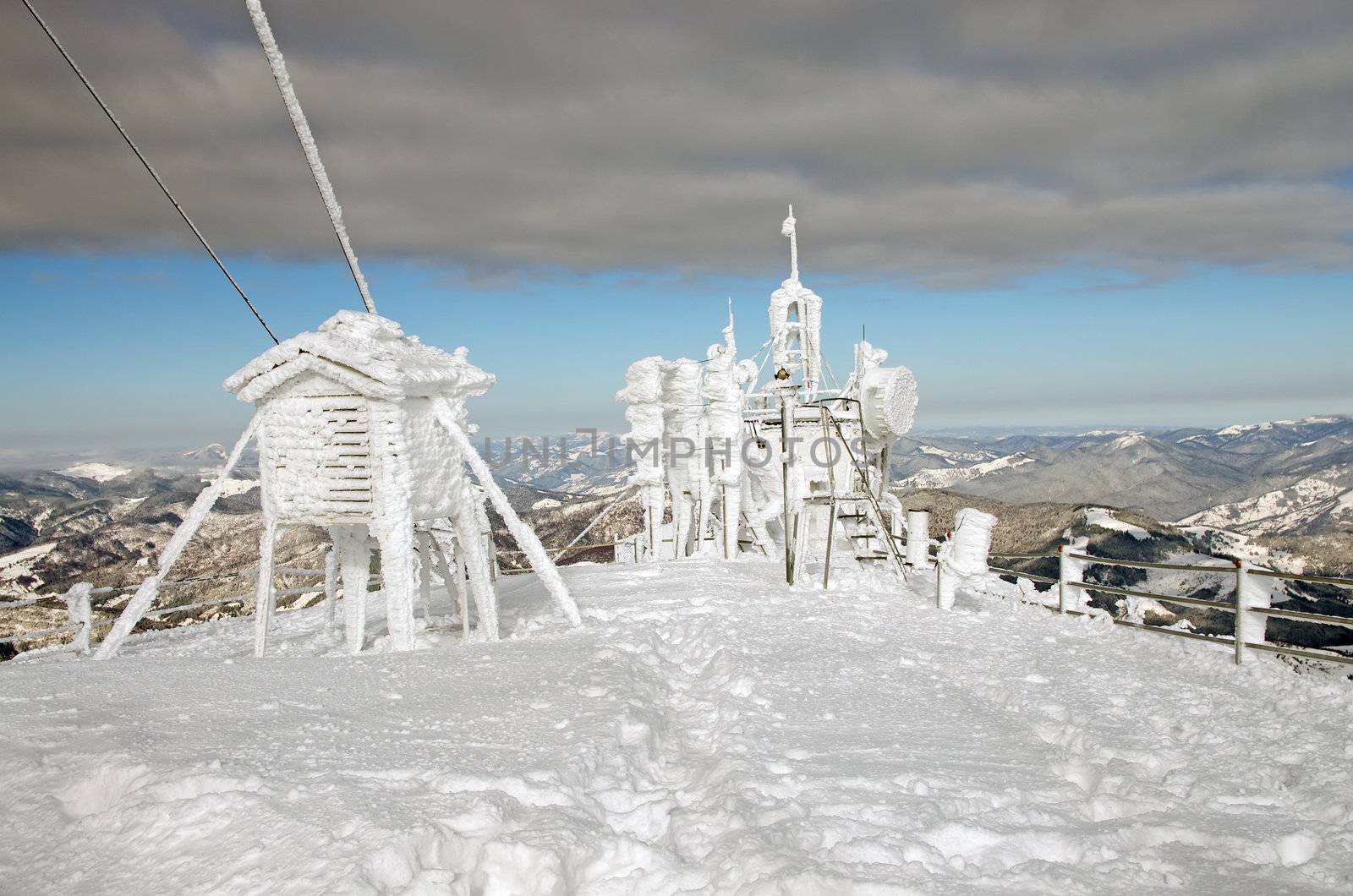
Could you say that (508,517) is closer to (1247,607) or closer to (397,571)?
(397,571)

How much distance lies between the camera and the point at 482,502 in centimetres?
1234

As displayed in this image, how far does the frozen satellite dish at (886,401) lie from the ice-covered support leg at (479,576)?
1379 cm

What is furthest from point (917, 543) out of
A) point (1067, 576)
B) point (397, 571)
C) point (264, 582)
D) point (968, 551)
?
point (264, 582)

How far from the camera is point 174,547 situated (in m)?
9.84

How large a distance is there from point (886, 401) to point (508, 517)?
1393 cm

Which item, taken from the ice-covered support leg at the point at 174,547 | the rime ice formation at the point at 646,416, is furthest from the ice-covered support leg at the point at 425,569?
the rime ice formation at the point at 646,416

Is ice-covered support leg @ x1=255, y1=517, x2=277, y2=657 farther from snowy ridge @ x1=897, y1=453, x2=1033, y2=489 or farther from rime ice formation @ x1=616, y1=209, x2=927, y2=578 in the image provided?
snowy ridge @ x1=897, y1=453, x2=1033, y2=489

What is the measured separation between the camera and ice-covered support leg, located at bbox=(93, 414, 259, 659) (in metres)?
9.70

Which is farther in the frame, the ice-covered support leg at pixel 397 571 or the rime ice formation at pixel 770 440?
the rime ice formation at pixel 770 440

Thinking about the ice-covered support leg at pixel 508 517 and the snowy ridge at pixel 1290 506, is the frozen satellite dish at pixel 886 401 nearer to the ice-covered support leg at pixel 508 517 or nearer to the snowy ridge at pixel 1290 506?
the ice-covered support leg at pixel 508 517

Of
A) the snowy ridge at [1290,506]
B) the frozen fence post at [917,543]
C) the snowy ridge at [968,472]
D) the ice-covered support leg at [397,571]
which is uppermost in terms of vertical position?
the ice-covered support leg at [397,571]

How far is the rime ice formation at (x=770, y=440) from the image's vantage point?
2109cm

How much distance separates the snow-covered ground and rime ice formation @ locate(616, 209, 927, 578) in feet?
32.0

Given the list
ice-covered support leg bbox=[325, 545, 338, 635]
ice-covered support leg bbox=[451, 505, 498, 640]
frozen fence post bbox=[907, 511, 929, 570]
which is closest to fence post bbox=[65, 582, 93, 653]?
ice-covered support leg bbox=[325, 545, 338, 635]
